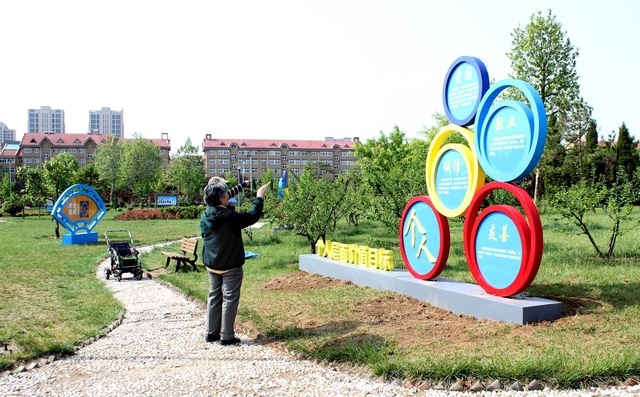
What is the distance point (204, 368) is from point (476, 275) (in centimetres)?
374

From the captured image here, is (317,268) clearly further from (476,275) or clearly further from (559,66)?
(559,66)

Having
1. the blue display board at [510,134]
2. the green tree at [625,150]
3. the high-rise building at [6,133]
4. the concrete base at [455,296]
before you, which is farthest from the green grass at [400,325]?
the high-rise building at [6,133]

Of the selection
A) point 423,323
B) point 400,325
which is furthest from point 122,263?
point 423,323

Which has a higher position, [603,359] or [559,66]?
[559,66]

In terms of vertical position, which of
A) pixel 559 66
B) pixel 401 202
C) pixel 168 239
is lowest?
pixel 168 239

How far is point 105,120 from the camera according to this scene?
188m

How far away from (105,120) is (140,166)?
443 feet

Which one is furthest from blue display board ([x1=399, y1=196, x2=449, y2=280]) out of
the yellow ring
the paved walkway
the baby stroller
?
the baby stroller

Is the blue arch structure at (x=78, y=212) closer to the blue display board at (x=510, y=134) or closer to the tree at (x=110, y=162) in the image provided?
the blue display board at (x=510, y=134)

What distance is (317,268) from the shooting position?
10.6 meters

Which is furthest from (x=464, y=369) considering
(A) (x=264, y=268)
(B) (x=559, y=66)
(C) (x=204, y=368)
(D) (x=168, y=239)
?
(B) (x=559, y=66)

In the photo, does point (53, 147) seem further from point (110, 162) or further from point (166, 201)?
point (166, 201)

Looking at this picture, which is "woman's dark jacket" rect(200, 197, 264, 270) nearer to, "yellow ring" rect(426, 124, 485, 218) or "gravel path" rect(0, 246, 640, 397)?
"gravel path" rect(0, 246, 640, 397)

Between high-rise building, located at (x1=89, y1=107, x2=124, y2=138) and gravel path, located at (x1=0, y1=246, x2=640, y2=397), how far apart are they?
635 ft
